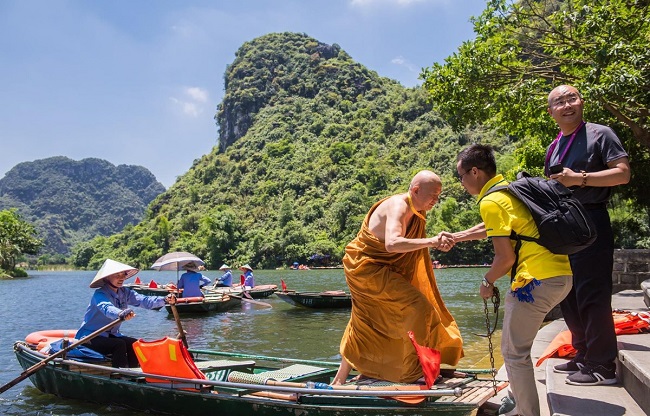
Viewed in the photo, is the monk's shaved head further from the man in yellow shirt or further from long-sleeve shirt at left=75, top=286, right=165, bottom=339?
long-sleeve shirt at left=75, top=286, right=165, bottom=339

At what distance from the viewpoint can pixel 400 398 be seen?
466cm

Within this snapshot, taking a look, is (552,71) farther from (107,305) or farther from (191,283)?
(191,283)

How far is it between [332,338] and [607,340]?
37.4ft

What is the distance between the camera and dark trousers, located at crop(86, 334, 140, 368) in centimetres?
775

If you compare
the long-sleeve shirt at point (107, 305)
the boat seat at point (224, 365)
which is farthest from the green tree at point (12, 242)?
the boat seat at point (224, 365)

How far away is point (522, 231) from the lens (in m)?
3.55

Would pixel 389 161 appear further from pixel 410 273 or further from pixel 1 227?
pixel 410 273

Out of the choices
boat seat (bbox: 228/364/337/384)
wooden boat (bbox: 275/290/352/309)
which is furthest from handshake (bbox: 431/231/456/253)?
wooden boat (bbox: 275/290/352/309)

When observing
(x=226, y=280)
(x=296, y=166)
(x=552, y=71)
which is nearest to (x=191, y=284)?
(x=226, y=280)

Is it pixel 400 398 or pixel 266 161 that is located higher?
pixel 266 161

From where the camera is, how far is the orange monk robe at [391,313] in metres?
5.17

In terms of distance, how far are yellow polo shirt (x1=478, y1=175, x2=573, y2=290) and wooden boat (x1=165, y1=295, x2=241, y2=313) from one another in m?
A: 17.3

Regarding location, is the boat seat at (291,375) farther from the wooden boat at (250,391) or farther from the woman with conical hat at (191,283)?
the woman with conical hat at (191,283)

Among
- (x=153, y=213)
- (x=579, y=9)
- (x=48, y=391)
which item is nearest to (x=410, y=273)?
(x=48, y=391)
